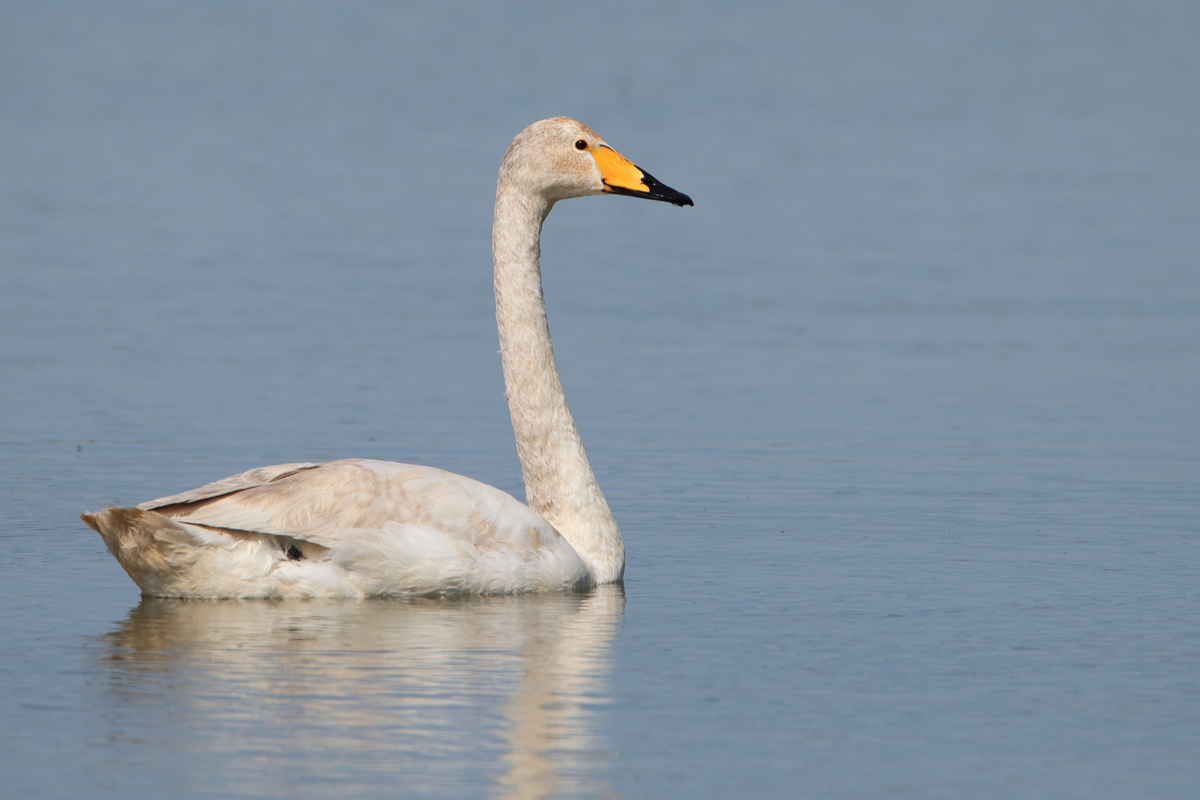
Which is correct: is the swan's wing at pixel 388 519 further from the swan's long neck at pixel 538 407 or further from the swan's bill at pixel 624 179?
the swan's bill at pixel 624 179

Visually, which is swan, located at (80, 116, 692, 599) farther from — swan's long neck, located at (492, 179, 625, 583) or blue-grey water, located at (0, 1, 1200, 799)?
blue-grey water, located at (0, 1, 1200, 799)

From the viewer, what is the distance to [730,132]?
33688 mm

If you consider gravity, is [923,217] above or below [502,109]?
below

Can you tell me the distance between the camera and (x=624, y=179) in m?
11.0

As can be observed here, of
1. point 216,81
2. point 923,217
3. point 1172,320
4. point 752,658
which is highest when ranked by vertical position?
point 216,81

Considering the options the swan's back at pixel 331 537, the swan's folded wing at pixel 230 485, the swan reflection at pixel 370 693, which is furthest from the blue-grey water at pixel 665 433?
the swan's folded wing at pixel 230 485

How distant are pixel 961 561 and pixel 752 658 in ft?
8.36

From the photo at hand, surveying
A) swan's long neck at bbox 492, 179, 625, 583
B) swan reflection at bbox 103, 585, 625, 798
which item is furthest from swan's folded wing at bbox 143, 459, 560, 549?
swan's long neck at bbox 492, 179, 625, 583

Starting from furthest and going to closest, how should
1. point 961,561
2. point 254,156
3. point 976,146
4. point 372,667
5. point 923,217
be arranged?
point 976,146
point 254,156
point 923,217
point 961,561
point 372,667

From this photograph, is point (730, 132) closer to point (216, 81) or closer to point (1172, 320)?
point (216, 81)

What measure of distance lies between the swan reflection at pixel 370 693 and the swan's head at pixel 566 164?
241 cm

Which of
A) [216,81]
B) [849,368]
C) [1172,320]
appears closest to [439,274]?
[849,368]

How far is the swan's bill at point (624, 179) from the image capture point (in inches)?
431

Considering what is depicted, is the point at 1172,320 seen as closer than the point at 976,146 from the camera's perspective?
Yes
